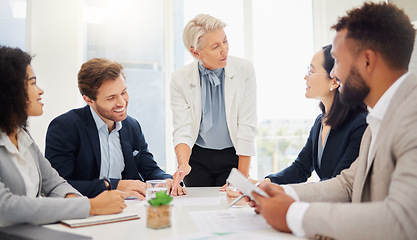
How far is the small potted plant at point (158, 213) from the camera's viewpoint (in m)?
1.10

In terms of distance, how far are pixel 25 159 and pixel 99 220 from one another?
474mm

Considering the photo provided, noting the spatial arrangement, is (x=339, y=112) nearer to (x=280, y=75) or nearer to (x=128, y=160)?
(x=128, y=160)

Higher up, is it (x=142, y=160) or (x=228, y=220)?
(x=142, y=160)

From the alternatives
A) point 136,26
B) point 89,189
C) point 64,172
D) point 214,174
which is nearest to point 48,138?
point 64,172

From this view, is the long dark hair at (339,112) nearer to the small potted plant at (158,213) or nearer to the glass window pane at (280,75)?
the small potted plant at (158,213)

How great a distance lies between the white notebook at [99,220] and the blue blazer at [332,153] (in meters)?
1.00

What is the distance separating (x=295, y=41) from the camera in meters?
4.92

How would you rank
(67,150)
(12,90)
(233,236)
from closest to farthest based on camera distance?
(233,236) → (12,90) → (67,150)

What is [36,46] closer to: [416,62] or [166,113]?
[166,113]

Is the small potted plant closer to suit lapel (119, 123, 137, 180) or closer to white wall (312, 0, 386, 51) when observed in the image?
suit lapel (119, 123, 137, 180)

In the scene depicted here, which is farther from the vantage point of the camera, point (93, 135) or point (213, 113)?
point (213, 113)

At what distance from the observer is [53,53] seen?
3.77m

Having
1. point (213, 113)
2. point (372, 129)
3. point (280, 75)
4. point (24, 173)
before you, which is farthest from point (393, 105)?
point (280, 75)

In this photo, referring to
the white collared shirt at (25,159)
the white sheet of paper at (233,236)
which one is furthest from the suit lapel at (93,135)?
the white sheet of paper at (233,236)
